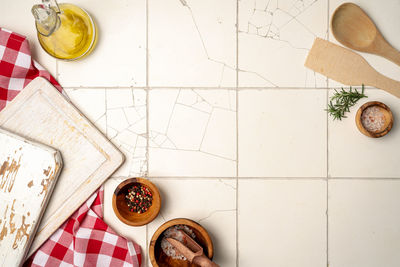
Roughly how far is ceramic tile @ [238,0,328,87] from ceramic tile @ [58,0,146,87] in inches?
11.3

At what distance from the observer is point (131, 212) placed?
815 millimetres

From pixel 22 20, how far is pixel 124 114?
392 millimetres

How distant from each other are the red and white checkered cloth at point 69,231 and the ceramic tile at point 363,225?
22.4 inches

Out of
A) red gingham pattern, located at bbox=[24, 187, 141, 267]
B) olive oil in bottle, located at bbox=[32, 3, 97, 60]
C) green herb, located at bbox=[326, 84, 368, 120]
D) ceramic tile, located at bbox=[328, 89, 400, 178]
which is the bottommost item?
red gingham pattern, located at bbox=[24, 187, 141, 267]

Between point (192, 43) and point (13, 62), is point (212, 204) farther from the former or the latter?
point (13, 62)

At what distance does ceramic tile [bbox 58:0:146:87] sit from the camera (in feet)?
2.78

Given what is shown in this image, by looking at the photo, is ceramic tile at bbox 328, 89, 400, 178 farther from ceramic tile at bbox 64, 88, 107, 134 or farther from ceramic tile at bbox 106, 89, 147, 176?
ceramic tile at bbox 64, 88, 107, 134

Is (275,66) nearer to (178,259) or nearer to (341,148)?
(341,148)

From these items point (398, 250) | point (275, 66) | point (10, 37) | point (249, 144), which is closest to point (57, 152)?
point (10, 37)

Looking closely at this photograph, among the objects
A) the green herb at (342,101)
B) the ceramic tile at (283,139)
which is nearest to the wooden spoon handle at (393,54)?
the green herb at (342,101)

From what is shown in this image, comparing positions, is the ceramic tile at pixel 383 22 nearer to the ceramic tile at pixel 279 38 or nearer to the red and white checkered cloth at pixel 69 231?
the ceramic tile at pixel 279 38

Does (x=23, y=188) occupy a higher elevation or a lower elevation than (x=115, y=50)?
lower

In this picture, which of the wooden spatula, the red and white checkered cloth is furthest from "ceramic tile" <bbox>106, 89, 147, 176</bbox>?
the wooden spatula

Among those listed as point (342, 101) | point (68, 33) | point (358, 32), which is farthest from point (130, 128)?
point (358, 32)
